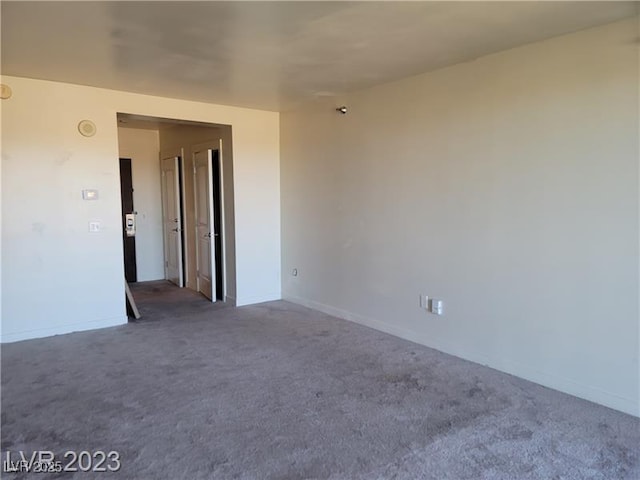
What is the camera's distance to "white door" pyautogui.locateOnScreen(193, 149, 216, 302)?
19.3 feet

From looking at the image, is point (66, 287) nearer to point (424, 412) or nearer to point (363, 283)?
point (363, 283)

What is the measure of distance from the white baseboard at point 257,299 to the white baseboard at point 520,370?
1.25 metres

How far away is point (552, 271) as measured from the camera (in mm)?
3230

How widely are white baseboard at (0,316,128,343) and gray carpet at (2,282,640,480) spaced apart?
4.4 inches

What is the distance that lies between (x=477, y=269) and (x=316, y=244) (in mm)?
2175

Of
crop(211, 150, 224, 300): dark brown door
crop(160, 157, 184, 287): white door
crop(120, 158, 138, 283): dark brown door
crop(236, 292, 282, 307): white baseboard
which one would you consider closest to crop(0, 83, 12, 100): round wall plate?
crop(211, 150, 224, 300): dark brown door

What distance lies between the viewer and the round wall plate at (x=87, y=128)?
4.48m

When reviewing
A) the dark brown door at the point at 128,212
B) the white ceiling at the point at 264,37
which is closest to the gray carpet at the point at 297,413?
the white ceiling at the point at 264,37

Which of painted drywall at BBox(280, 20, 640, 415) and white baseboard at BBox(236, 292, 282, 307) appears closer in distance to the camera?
painted drywall at BBox(280, 20, 640, 415)

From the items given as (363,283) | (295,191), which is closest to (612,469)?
(363,283)

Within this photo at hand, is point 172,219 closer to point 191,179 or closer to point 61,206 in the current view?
point 191,179

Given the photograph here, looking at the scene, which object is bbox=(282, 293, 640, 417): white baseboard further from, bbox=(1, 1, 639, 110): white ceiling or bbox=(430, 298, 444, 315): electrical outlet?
bbox=(1, 1, 639, 110): white ceiling

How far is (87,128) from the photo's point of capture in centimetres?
451

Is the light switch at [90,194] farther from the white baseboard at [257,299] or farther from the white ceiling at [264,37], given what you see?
the white baseboard at [257,299]
